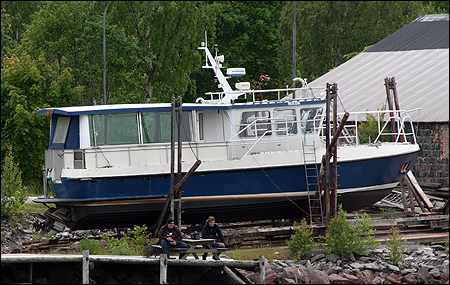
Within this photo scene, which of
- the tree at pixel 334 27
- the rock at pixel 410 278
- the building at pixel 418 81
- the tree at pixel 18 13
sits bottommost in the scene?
the rock at pixel 410 278

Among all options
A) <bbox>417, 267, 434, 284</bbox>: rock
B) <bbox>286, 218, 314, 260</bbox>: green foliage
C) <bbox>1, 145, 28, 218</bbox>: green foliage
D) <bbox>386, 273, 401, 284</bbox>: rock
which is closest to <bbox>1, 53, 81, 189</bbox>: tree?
<bbox>1, 145, 28, 218</bbox>: green foliage

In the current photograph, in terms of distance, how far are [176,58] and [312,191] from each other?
1785 centimetres

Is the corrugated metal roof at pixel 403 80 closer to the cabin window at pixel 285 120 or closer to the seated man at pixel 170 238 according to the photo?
the cabin window at pixel 285 120

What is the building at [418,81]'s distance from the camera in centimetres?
2288

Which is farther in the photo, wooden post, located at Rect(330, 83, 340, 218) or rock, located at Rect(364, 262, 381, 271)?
wooden post, located at Rect(330, 83, 340, 218)

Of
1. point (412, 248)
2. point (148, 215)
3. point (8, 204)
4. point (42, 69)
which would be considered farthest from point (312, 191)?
point (42, 69)

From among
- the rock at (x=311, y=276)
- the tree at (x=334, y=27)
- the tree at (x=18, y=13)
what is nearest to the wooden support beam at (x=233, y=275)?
the rock at (x=311, y=276)

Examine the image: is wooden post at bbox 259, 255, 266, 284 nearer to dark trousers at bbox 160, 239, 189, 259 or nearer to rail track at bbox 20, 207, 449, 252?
dark trousers at bbox 160, 239, 189, 259

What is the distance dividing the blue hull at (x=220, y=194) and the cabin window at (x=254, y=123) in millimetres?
1255

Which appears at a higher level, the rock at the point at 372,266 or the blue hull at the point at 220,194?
the blue hull at the point at 220,194

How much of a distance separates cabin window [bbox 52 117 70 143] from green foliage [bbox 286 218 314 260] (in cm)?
648

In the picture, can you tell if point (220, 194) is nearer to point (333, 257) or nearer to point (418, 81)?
point (333, 257)

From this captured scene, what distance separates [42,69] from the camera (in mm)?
24188

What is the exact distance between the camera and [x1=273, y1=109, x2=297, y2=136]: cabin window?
1720 cm
